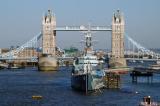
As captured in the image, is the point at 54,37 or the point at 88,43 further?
the point at 54,37

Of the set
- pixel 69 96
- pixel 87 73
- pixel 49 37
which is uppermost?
pixel 49 37

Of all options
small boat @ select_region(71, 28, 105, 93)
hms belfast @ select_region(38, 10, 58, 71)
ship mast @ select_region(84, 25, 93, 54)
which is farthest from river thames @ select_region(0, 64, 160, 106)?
hms belfast @ select_region(38, 10, 58, 71)

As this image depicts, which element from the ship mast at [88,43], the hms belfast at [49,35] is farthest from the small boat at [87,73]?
the hms belfast at [49,35]

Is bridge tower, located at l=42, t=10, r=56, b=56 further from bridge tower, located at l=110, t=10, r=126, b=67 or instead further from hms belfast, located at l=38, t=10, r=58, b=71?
bridge tower, located at l=110, t=10, r=126, b=67

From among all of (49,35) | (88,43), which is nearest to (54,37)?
(49,35)

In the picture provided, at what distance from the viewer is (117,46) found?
570 ft

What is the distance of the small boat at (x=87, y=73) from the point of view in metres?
71.7

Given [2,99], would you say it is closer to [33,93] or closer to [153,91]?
[33,93]

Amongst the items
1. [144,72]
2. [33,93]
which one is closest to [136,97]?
[33,93]

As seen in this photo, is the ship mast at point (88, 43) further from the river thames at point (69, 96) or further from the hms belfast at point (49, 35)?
the hms belfast at point (49, 35)

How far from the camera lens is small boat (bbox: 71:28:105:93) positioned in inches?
2822

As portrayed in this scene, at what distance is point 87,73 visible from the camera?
71125mm

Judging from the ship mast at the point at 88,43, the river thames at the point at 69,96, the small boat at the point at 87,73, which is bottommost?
the river thames at the point at 69,96

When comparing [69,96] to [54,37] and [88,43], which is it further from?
[54,37]
